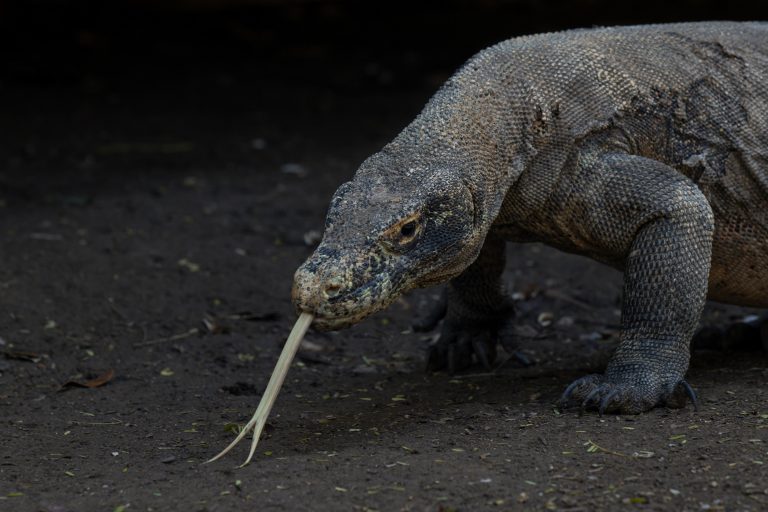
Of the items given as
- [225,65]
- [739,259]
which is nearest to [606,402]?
[739,259]

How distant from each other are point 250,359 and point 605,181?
2.25m

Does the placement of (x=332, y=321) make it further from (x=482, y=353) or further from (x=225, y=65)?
(x=225, y=65)

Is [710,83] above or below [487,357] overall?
above

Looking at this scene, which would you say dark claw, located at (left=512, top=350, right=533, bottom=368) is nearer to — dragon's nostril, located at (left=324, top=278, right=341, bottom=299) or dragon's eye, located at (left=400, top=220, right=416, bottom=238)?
dragon's eye, located at (left=400, top=220, right=416, bottom=238)

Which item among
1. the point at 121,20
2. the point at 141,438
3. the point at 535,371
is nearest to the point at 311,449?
the point at 141,438

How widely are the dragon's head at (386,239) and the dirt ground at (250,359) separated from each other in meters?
0.55

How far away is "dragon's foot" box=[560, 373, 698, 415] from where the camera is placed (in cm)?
439

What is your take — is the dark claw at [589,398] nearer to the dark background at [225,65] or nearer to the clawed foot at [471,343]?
the clawed foot at [471,343]

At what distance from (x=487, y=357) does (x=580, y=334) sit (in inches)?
34.5

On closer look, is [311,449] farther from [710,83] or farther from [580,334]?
[580,334]

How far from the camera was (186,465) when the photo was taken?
13.4ft

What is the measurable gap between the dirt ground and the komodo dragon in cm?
41

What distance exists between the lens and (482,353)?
19.0 feet

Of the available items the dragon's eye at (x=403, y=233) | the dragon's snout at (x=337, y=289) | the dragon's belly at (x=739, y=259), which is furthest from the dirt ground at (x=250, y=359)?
the dragon's eye at (x=403, y=233)
